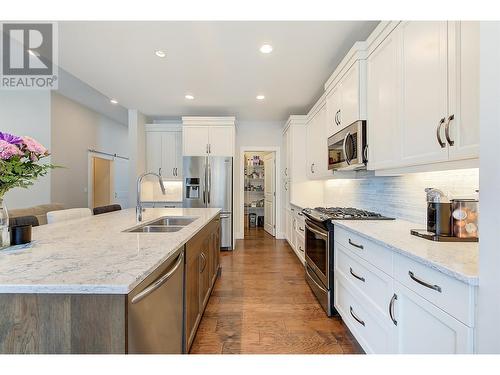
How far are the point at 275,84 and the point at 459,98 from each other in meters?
2.69

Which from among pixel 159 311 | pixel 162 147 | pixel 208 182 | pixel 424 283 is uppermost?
pixel 162 147

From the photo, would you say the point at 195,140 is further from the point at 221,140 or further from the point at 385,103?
the point at 385,103

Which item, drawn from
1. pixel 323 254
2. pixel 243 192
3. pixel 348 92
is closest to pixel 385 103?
pixel 348 92

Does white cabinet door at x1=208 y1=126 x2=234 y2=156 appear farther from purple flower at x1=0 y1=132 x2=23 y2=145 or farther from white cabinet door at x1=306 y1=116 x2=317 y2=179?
purple flower at x1=0 y1=132 x2=23 y2=145

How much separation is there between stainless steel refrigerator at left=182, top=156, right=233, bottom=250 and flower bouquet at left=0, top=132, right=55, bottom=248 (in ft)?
10.9

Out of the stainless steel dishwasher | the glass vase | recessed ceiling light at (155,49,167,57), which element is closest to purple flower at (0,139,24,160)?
the glass vase

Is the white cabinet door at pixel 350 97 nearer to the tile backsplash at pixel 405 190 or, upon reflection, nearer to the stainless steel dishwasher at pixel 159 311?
the tile backsplash at pixel 405 190

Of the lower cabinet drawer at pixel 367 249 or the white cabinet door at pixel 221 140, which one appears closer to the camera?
the lower cabinet drawer at pixel 367 249

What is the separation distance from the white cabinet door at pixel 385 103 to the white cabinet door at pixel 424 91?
74 millimetres

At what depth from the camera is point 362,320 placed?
167 centimetres

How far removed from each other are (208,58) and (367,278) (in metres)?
2.75

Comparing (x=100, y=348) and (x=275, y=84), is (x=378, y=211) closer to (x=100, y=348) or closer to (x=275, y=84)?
(x=275, y=84)

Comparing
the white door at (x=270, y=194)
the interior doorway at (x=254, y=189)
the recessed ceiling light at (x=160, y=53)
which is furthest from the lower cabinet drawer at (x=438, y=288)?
the interior doorway at (x=254, y=189)

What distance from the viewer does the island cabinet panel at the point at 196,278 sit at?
→ 1.57 m
